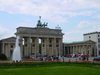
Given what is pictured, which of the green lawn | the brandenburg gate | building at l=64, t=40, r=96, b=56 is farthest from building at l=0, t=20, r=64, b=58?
the green lawn

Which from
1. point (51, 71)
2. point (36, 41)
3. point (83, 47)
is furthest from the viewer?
point (83, 47)

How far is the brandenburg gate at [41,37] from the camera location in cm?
8944

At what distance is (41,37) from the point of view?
307 ft

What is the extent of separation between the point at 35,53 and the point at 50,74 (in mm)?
72983

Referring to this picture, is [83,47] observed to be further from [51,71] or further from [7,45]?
[51,71]

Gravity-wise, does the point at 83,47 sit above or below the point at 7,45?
below

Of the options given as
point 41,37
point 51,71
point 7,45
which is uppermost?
point 41,37

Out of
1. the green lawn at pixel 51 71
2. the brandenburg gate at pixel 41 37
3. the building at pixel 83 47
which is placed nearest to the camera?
the green lawn at pixel 51 71

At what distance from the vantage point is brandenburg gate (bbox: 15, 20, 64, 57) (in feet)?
293

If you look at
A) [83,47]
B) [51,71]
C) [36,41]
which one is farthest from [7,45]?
[51,71]

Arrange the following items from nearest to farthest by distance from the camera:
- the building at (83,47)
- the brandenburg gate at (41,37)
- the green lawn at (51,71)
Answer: the green lawn at (51,71), the brandenburg gate at (41,37), the building at (83,47)

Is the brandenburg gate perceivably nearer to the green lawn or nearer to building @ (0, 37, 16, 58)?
building @ (0, 37, 16, 58)

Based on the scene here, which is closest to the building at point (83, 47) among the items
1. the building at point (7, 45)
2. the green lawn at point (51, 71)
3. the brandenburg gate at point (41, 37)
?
the brandenburg gate at point (41, 37)

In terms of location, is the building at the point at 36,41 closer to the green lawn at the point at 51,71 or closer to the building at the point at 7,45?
the building at the point at 7,45
